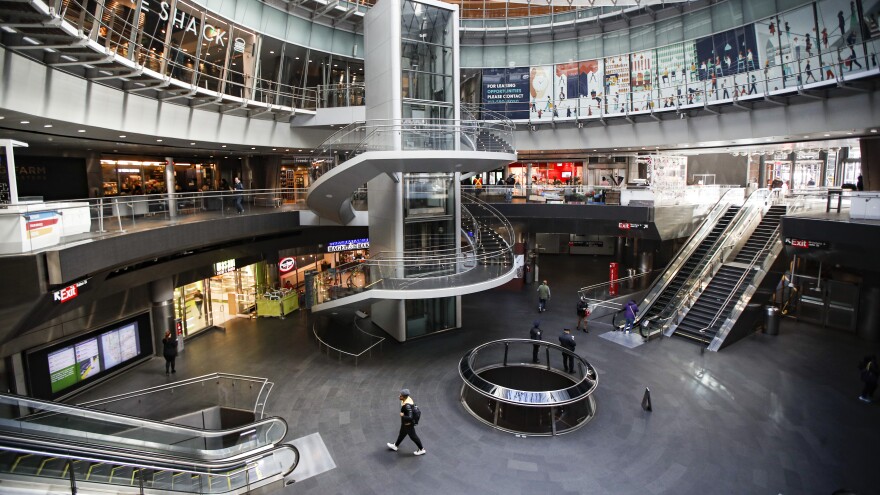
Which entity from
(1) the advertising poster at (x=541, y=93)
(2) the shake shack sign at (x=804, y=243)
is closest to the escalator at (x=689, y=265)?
(2) the shake shack sign at (x=804, y=243)

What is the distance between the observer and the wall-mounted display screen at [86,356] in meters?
12.4

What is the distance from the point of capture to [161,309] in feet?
53.2

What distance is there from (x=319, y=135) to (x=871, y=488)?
23.2m

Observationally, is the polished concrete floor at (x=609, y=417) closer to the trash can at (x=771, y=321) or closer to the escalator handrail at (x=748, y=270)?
the trash can at (x=771, y=321)

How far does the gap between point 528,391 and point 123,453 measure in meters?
8.54

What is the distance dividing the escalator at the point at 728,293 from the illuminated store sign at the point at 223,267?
1758cm

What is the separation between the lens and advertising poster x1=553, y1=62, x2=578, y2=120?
2583cm

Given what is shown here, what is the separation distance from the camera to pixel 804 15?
17.8 m

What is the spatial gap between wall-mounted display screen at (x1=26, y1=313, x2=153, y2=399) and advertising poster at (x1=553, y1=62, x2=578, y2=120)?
2226 cm

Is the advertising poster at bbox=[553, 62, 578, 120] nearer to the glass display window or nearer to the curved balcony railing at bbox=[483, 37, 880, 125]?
the curved balcony railing at bbox=[483, 37, 880, 125]

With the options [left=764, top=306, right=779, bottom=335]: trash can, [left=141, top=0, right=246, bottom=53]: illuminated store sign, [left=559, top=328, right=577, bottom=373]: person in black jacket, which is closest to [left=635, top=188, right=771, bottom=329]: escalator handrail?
[left=764, top=306, right=779, bottom=335]: trash can

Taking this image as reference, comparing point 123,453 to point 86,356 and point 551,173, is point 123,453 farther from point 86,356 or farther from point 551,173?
point 551,173

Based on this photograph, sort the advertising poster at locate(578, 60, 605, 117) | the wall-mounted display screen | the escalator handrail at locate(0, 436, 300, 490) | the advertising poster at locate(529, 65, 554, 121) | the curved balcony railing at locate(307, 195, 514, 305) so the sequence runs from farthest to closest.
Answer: the advertising poster at locate(529, 65, 554, 121) → the advertising poster at locate(578, 60, 605, 117) → the curved balcony railing at locate(307, 195, 514, 305) → the wall-mounted display screen → the escalator handrail at locate(0, 436, 300, 490)

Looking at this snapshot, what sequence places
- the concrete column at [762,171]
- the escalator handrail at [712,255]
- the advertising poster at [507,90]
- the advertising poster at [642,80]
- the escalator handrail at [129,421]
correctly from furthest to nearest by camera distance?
the concrete column at [762,171], the advertising poster at [507,90], the advertising poster at [642,80], the escalator handrail at [712,255], the escalator handrail at [129,421]
